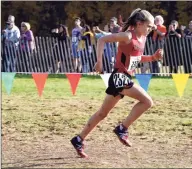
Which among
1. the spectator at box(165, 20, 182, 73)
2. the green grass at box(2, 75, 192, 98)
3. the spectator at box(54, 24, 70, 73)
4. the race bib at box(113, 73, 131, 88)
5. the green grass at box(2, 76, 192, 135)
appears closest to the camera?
the race bib at box(113, 73, 131, 88)

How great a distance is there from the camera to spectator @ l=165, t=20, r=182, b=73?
626 inches

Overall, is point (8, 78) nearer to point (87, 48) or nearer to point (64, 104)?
point (64, 104)

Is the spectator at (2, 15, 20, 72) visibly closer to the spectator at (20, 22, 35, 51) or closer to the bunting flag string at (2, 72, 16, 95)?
the spectator at (20, 22, 35, 51)

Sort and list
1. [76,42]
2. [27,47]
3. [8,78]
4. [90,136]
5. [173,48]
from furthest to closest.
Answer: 1. [76,42]
2. [27,47]
3. [173,48]
4. [8,78]
5. [90,136]

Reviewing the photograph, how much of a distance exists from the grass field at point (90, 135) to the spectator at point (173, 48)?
301 cm

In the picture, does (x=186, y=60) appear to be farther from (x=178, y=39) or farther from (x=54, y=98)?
(x=54, y=98)

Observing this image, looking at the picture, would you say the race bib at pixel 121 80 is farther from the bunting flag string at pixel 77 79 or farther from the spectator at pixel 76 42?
the spectator at pixel 76 42

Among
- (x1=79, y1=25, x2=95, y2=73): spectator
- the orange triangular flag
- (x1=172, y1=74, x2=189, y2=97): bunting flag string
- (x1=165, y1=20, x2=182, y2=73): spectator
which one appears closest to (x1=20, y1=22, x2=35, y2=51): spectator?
(x1=79, y1=25, x2=95, y2=73): spectator

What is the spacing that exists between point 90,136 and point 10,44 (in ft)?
31.3

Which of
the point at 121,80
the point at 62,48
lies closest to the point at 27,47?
the point at 62,48

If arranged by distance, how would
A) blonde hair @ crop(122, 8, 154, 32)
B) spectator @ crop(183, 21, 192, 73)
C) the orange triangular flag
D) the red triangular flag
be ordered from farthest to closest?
spectator @ crop(183, 21, 192, 73), the red triangular flag, the orange triangular flag, blonde hair @ crop(122, 8, 154, 32)

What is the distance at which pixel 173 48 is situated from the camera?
16.1m

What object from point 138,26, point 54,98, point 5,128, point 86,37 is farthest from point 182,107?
point 86,37

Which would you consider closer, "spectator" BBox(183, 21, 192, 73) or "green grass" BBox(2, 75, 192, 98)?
"green grass" BBox(2, 75, 192, 98)
